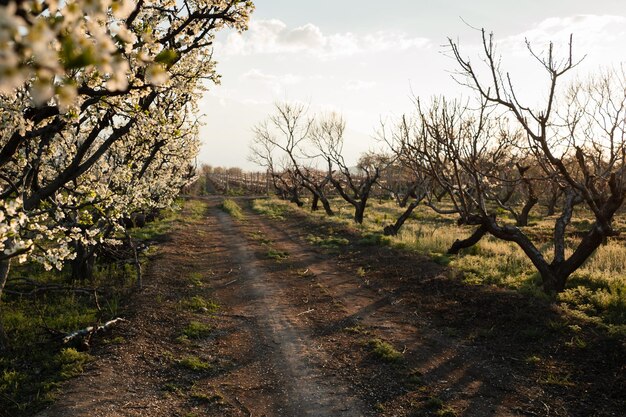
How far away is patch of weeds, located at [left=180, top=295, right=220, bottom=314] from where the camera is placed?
1162 centimetres

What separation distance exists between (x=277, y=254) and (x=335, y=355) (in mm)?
10074

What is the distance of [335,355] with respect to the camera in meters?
8.98

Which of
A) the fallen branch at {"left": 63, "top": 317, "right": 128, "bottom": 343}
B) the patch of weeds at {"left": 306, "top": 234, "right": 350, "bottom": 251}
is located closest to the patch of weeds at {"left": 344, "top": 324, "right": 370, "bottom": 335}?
the fallen branch at {"left": 63, "top": 317, "right": 128, "bottom": 343}

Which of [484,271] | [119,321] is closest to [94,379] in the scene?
[119,321]

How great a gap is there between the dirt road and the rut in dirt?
32mm

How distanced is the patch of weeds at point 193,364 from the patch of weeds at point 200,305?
9.92 feet

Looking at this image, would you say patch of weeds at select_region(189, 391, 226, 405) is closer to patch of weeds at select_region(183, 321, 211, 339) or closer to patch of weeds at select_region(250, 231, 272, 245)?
patch of weeds at select_region(183, 321, 211, 339)

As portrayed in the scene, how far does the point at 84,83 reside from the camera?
627cm

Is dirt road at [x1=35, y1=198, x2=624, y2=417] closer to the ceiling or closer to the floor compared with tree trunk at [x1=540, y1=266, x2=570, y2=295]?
closer to the floor

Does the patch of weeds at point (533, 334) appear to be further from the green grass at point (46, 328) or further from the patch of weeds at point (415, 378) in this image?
the green grass at point (46, 328)

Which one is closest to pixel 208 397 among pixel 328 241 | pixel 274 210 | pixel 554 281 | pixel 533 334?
pixel 533 334

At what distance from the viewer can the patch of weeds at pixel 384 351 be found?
8.74m

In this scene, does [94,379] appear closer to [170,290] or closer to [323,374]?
[323,374]

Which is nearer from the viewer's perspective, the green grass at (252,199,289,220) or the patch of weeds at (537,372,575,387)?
the patch of weeds at (537,372,575,387)
